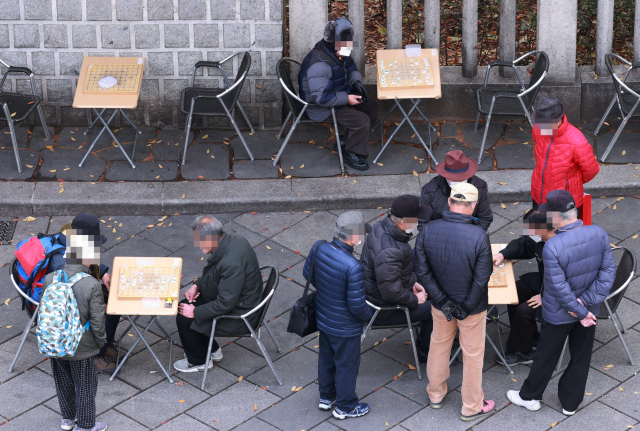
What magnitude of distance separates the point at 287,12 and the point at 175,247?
3.61 m

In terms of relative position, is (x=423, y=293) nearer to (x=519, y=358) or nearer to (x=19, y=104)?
(x=519, y=358)

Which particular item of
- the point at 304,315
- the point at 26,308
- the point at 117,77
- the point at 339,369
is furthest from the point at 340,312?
the point at 117,77

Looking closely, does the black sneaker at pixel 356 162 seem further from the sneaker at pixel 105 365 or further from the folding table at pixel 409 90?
the sneaker at pixel 105 365

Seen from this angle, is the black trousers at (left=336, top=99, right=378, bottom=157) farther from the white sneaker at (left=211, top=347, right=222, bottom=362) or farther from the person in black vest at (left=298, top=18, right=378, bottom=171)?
the white sneaker at (left=211, top=347, right=222, bottom=362)

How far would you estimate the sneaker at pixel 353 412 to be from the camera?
19.8ft

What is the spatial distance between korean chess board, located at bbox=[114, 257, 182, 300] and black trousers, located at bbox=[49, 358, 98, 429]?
24.4 inches

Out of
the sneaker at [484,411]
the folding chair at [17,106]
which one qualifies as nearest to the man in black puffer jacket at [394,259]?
the sneaker at [484,411]

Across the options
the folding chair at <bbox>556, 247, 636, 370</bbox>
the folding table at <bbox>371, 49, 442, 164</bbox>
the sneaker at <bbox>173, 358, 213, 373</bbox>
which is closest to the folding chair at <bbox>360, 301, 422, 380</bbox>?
the folding chair at <bbox>556, 247, 636, 370</bbox>

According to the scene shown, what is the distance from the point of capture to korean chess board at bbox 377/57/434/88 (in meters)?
8.70

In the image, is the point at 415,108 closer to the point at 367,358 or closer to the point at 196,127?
the point at 196,127

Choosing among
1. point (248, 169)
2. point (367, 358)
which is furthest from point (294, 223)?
point (367, 358)

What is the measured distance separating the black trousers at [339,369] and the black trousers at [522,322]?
1269 millimetres

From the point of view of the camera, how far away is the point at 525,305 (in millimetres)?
6395

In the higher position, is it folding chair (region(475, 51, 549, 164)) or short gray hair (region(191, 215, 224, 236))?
folding chair (region(475, 51, 549, 164))
